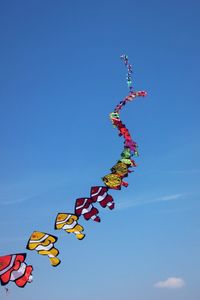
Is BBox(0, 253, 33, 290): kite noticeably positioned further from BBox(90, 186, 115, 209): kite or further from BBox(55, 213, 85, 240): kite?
BBox(90, 186, 115, 209): kite

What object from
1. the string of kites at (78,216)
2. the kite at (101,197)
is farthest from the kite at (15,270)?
the kite at (101,197)

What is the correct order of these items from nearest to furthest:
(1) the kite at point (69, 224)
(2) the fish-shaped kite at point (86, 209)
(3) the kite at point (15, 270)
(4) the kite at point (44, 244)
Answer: (3) the kite at point (15, 270)
(4) the kite at point (44, 244)
(1) the kite at point (69, 224)
(2) the fish-shaped kite at point (86, 209)

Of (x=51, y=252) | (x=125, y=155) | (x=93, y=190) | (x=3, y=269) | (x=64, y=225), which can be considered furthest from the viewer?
(x=125, y=155)

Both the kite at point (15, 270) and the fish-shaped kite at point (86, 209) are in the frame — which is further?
the fish-shaped kite at point (86, 209)

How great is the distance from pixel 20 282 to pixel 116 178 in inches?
480

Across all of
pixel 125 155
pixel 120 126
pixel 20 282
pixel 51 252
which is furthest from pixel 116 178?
pixel 20 282

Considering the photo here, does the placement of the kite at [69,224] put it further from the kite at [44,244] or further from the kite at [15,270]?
the kite at [15,270]

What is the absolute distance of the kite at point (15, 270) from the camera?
24641 millimetres

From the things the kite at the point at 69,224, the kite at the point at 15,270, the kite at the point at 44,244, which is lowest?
the kite at the point at 15,270

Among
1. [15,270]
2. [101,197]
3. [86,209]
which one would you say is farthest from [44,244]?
[101,197]

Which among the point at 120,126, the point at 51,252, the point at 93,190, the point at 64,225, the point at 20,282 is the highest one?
the point at 120,126

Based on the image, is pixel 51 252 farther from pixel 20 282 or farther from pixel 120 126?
pixel 120 126

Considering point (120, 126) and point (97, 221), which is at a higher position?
point (120, 126)

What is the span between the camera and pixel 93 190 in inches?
1267
